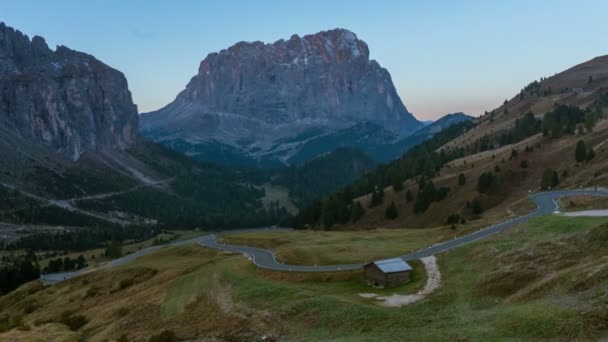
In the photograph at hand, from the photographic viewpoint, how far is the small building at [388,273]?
205ft

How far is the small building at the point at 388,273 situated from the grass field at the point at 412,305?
1.63 meters

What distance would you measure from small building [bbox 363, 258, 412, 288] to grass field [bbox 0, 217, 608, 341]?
163 centimetres

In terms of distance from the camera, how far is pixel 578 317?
38.8 metres

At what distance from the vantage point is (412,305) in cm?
5366

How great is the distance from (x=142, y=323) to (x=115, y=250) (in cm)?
10914

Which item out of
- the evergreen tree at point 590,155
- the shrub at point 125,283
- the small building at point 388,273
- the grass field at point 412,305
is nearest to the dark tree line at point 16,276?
the grass field at point 412,305

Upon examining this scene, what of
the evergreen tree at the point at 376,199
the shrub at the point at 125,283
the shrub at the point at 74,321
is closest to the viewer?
the shrub at the point at 74,321

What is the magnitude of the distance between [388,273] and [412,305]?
29.6ft

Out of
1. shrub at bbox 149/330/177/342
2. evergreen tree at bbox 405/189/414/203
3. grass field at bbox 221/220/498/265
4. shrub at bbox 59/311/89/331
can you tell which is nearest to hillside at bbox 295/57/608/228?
evergreen tree at bbox 405/189/414/203

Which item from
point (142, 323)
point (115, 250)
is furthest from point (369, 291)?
point (115, 250)

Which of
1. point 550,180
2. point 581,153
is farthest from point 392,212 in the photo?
point 581,153

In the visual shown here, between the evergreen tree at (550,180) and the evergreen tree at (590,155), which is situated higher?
the evergreen tree at (590,155)

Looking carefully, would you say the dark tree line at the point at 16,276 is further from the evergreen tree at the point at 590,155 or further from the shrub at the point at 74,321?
the evergreen tree at the point at 590,155

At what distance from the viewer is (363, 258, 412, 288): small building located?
2464 inches
